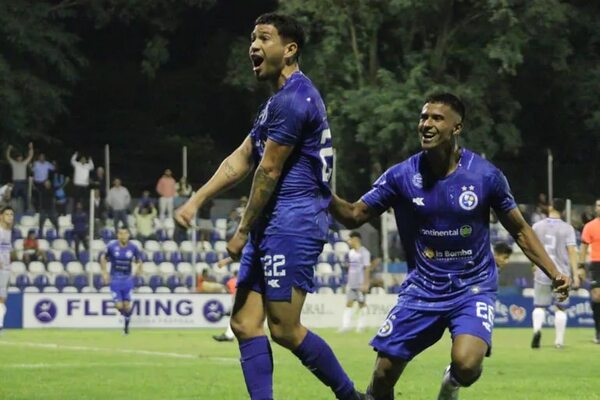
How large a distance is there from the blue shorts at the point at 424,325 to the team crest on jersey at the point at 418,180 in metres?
0.79

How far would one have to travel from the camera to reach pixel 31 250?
36.5 m

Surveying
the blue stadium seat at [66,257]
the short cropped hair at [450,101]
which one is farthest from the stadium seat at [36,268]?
the short cropped hair at [450,101]

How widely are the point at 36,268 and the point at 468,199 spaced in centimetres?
2707

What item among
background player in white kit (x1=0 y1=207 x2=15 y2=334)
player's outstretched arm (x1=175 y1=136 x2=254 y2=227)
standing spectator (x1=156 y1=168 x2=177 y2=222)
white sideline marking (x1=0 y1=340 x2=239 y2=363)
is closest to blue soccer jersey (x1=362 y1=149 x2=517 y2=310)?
player's outstretched arm (x1=175 y1=136 x2=254 y2=227)

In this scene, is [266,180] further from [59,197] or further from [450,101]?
[59,197]

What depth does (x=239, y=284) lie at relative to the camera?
381 inches

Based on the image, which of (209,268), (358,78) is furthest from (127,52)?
(209,268)

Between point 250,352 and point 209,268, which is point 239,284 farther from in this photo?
point 209,268

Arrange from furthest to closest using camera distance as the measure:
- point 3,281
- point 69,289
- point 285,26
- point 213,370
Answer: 1. point 69,289
2. point 3,281
3. point 213,370
4. point 285,26

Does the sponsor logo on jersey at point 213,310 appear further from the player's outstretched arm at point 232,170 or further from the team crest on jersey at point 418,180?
the player's outstretched arm at point 232,170

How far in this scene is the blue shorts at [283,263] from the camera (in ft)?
30.9

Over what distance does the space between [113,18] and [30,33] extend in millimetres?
4710

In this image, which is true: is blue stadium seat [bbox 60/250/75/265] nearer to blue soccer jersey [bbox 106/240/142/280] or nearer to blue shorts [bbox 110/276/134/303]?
blue shorts [bbox 110/276/134/303]

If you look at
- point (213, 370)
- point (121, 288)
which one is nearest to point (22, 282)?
point (121, 288)
